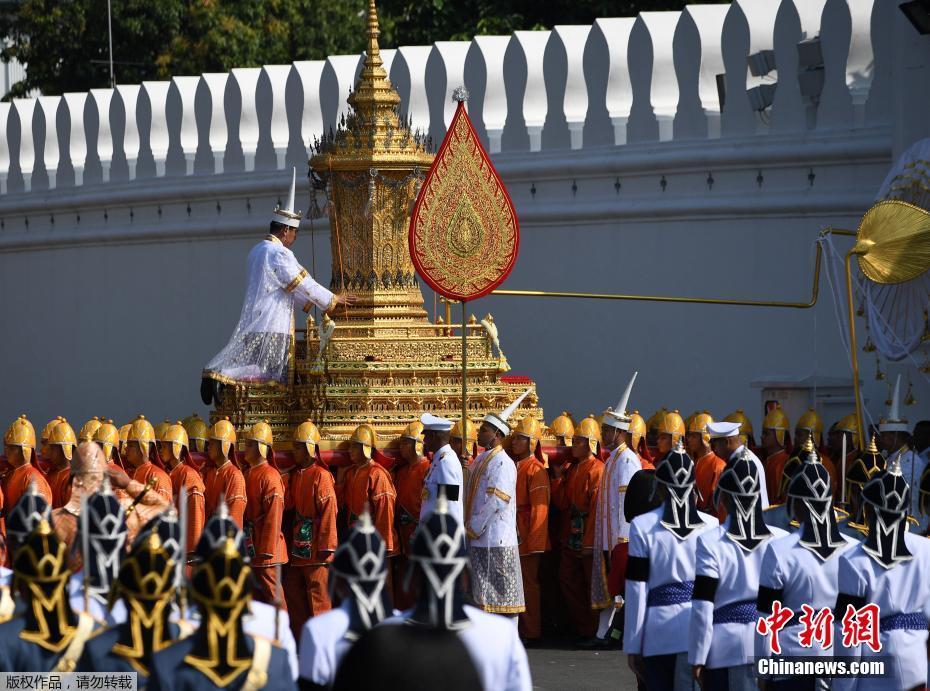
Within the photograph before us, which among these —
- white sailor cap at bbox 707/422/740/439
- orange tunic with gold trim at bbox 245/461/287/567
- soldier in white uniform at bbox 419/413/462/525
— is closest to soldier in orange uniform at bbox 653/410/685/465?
white sailor cap at bbox 707/422/740/439

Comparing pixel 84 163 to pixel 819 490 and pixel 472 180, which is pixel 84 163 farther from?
pixel 819 490

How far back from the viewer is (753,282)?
15773mm

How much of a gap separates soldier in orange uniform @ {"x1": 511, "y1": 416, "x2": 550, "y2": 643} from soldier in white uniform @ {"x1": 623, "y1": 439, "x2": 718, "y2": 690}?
408cm

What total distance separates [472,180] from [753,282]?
163 inches

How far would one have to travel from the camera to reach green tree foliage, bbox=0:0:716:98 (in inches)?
1033

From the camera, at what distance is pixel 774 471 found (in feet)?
43.2

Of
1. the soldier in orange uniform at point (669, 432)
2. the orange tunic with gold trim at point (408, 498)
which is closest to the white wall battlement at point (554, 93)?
the soldier in orange uniform at point (669, 432)

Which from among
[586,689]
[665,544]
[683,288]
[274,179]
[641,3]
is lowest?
[586,689]

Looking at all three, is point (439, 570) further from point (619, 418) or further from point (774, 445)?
point (774, 445)

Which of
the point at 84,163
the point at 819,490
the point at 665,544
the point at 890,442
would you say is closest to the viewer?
the point at 819,490

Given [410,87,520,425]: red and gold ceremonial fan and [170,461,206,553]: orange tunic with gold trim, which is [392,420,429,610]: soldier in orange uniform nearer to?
[410,87,520,425]: red and gold ceremonial fan

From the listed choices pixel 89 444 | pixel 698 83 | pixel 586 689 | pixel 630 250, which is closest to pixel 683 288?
pixel 630 250

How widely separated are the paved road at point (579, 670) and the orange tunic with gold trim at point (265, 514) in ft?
5.60

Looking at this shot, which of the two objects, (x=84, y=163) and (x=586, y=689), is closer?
(x=586, y=689)
